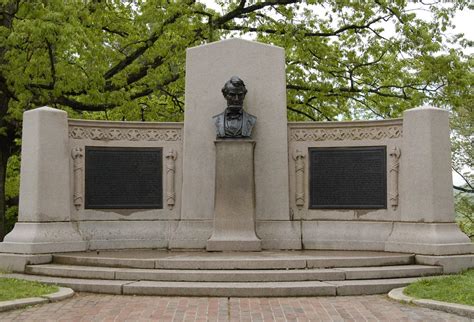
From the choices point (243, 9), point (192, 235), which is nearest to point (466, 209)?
point (243, 9)

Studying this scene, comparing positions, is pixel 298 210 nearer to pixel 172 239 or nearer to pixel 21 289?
pixel 172 239

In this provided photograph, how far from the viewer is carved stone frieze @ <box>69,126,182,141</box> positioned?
12500 mm

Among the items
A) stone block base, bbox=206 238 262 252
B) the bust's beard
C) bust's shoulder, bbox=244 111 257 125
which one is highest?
the bust's beard

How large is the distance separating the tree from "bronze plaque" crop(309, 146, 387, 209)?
817 cm

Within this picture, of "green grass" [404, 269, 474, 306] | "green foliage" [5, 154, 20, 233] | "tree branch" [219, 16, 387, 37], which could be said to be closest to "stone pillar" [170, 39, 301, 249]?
"green grass" [404, 269, 474, 306]

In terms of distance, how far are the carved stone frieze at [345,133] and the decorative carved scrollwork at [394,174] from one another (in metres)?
0.33

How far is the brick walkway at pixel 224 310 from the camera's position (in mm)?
7699

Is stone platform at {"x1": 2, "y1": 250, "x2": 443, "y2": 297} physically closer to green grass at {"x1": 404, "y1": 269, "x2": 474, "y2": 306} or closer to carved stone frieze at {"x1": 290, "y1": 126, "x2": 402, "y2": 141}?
green grass at {"x1": 404, "y1": 269, "x2": 474, "y2": 306}

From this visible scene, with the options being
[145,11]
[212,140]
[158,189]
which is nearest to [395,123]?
[212,140]

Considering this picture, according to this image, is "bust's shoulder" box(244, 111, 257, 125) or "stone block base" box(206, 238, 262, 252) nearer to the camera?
"stone block base" box(206, 238, 262, 252)

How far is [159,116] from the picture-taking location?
22.4 meters

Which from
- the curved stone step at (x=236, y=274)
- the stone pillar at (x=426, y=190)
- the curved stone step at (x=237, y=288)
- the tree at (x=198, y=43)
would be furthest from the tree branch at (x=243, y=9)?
the curved stone step at (x=237, y=288)

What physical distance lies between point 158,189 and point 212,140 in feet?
4.94

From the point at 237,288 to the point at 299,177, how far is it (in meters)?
4.19
